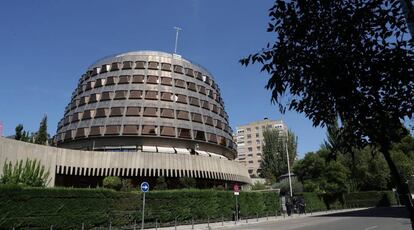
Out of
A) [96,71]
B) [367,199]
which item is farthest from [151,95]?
[367,199]

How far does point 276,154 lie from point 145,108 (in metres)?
43.6

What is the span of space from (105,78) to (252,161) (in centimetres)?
7778

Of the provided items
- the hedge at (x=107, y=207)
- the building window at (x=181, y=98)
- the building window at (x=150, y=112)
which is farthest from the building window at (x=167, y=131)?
the hedge at (x=107, y=207)

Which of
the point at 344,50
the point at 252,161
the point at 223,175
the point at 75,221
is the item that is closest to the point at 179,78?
the point at 223,175

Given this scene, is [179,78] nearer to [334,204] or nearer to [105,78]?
[105,78]

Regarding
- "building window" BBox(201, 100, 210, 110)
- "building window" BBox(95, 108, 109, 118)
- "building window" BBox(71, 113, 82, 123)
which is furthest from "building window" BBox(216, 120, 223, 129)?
"building window" BBox(71, 113, 82, 123)

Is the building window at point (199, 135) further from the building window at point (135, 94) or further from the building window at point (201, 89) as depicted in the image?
the building window at point (135, 94)

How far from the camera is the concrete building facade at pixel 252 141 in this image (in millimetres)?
126000

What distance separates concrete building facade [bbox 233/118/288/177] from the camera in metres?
126

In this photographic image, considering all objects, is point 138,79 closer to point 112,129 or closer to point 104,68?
point 104,68

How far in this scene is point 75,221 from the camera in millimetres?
23188

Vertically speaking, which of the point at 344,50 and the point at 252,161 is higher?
the point at 252,161

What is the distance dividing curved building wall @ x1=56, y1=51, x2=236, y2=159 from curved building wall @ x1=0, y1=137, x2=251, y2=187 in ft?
22.6

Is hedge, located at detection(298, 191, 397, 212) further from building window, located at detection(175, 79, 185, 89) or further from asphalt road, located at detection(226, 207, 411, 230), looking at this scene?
building window, located at detection(175, 79, 185, 89)
